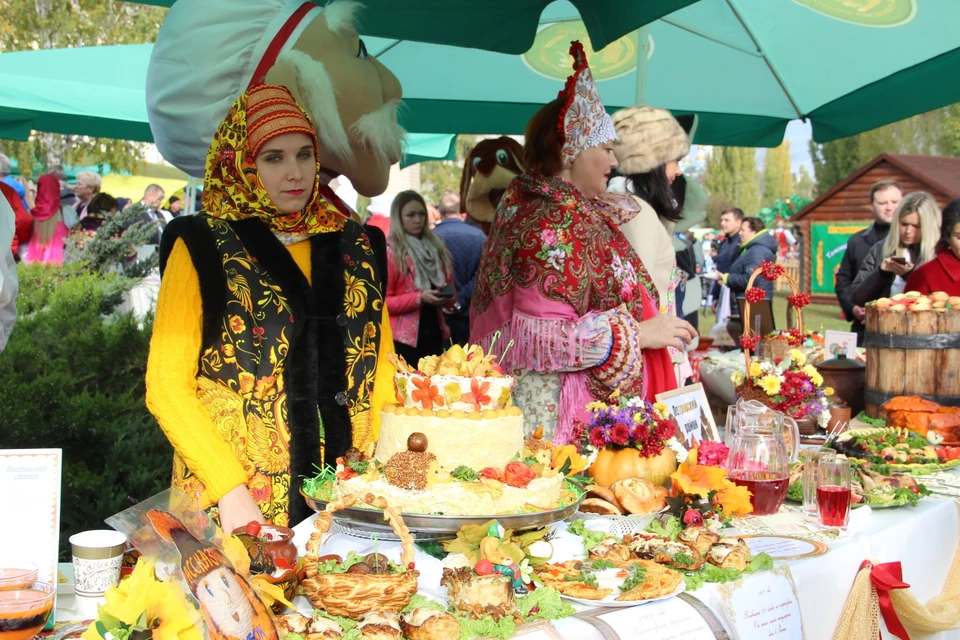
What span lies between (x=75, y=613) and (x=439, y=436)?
0.80 meters

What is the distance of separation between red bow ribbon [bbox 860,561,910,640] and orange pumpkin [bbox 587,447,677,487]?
1.79ft

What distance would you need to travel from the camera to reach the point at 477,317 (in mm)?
3594

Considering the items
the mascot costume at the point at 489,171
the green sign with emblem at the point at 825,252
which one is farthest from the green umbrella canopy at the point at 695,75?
the green sign with emblem at the point at 825,252

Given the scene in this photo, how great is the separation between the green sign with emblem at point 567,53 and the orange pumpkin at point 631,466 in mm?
3657

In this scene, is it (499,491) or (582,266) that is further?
(582,266)

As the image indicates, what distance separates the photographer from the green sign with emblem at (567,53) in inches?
225

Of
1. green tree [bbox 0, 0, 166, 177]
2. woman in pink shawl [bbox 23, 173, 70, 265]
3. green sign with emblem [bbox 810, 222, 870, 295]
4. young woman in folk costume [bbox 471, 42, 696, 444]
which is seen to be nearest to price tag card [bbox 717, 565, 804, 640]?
young woman in folk costume [bbox 471, 42, 696, 444]

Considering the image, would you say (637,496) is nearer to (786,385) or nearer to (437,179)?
(786,385)

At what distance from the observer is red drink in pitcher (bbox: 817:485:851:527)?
2.45 m

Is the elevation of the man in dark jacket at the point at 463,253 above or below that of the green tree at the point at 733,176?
below

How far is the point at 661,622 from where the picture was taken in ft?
5.94

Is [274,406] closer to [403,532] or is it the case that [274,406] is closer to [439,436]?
[439,436]

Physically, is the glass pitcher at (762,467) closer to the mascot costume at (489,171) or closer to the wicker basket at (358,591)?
the wicker basket at (358,591)

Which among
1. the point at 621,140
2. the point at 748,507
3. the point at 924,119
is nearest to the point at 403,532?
the point at 748,507
